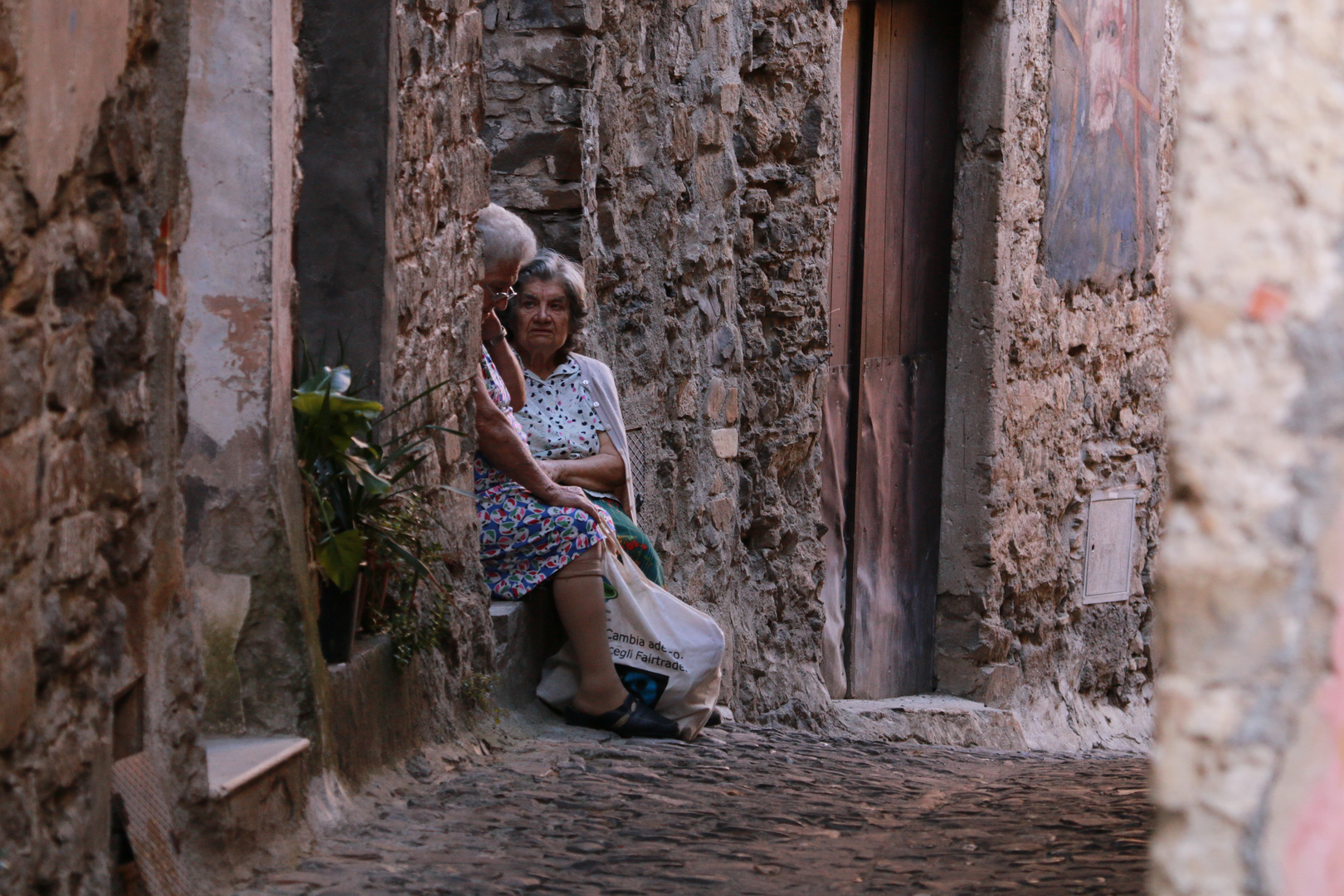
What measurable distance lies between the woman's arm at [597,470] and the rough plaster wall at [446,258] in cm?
50

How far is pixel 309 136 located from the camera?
144 inches

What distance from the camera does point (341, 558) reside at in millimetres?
3236

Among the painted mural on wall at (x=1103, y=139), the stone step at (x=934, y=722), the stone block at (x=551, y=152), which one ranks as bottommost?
the stone step at (x=934, y=722)

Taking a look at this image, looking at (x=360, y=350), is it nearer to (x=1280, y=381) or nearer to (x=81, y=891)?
(x=81, y=891)

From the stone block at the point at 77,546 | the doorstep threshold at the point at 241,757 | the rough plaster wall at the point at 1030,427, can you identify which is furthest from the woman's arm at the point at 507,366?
the rough plaster wall at the point at 1030,427

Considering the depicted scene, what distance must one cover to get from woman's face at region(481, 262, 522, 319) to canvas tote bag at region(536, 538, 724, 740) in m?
0.79

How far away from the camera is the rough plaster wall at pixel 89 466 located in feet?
6.21

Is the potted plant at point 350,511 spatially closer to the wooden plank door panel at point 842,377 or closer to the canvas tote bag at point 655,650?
the canvas tote bag at point 655,650

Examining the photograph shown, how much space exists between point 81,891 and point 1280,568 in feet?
5.56

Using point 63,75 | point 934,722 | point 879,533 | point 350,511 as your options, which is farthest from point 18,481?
point 879,533

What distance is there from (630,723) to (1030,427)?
3.56 m

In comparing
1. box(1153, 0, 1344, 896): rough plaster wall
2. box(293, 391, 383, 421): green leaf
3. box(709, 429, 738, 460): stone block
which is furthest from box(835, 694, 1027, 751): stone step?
box(1153, 0, 1344, 896): rough plaster wall

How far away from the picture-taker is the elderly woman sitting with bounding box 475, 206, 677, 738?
447 cm

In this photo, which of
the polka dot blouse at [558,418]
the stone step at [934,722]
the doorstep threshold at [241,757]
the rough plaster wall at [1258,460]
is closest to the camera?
the rough plaster wall at [1258,460]
